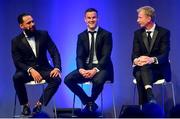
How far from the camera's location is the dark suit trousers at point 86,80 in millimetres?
6090

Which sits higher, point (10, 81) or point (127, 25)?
point (127, 25)

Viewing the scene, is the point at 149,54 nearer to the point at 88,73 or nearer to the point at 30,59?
the point at 88,73

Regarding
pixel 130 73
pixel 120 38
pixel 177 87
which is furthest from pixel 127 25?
pixel 177 87

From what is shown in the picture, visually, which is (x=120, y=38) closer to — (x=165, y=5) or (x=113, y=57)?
(x=113, y=57)

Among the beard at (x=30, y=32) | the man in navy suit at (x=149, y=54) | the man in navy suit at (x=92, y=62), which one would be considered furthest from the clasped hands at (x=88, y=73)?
the beard at (x=30, y=32)

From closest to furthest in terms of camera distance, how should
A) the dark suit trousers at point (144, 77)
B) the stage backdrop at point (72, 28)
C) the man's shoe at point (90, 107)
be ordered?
the dark suit trousers at point (144, 77) → the man's shoe at point (90, 107) → the stage backdrop at point (72, 28)

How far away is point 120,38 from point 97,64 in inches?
43.2

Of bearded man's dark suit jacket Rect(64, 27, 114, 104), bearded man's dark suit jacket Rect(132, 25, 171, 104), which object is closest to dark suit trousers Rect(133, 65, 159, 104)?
bearded man's dark suit jacket Rect(132, 25, 171, 104)

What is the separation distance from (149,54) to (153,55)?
0.06m

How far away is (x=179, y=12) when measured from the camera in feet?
23.1

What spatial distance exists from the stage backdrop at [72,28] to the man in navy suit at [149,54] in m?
0.91

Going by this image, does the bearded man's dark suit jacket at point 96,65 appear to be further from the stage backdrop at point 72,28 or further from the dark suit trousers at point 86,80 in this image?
the stage backdrop at point 72,28

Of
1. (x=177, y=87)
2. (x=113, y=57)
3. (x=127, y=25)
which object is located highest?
(x=127, y=25)

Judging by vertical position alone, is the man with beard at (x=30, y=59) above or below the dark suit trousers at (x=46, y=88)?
above
